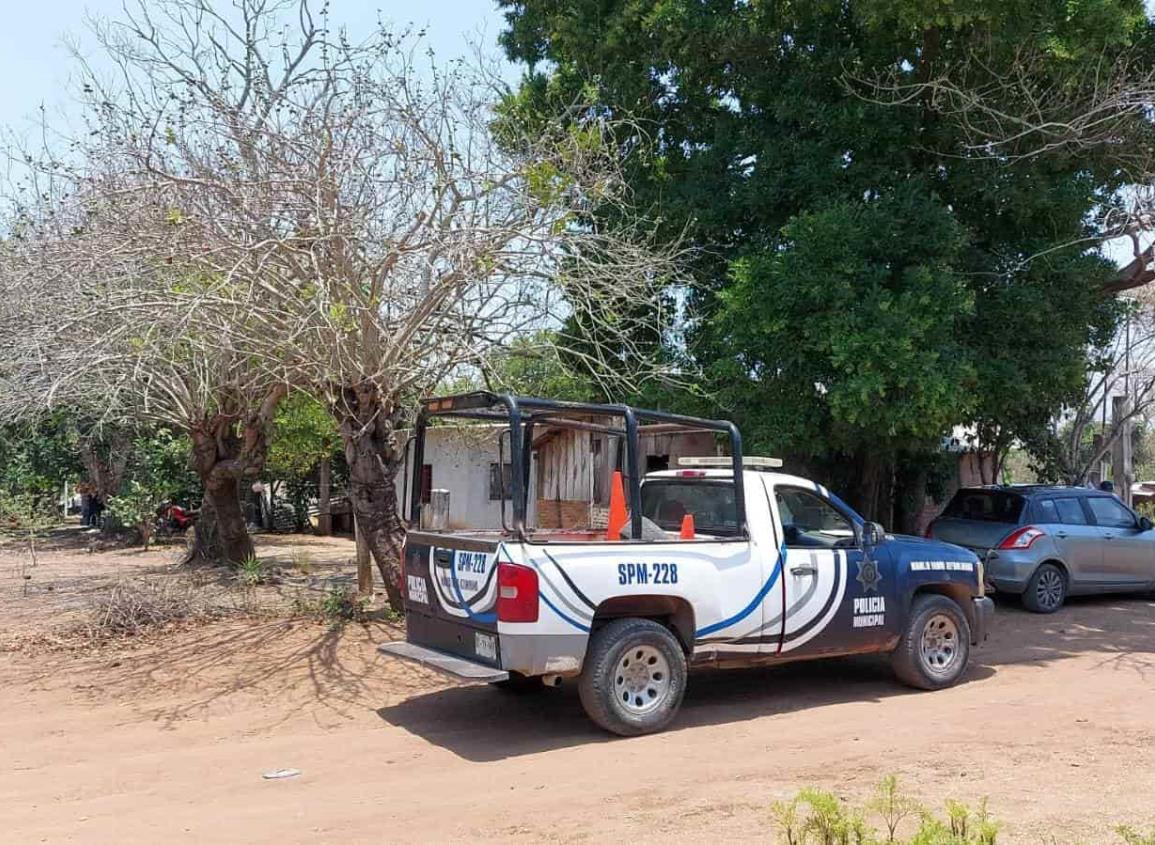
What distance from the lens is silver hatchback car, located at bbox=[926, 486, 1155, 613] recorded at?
12.5m

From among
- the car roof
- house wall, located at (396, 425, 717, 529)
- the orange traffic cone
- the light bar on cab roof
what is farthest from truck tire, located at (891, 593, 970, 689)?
house wall, located at (396, 425, 717, 529)

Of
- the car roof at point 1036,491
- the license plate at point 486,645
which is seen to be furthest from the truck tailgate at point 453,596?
the car roof at point 1036,491

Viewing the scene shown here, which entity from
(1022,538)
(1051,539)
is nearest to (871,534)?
(1022,538)

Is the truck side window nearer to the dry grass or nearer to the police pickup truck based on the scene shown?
the police pickup truck

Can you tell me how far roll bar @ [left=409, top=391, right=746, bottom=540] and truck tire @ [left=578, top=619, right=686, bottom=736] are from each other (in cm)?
76

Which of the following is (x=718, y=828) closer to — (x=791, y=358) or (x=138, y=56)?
(x=791, y=358)

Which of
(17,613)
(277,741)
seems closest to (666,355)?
(277,741)

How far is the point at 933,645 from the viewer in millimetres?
8789

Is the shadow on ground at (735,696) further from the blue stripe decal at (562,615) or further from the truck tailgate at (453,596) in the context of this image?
the blue stripe decal at (562,615)

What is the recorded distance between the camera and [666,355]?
13.2 metres

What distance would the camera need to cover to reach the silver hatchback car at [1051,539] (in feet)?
41.1

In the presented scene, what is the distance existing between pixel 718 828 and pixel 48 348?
32.0ft

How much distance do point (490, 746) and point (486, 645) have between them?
75 centimetres

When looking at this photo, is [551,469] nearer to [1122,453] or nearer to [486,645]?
[1122,453]
